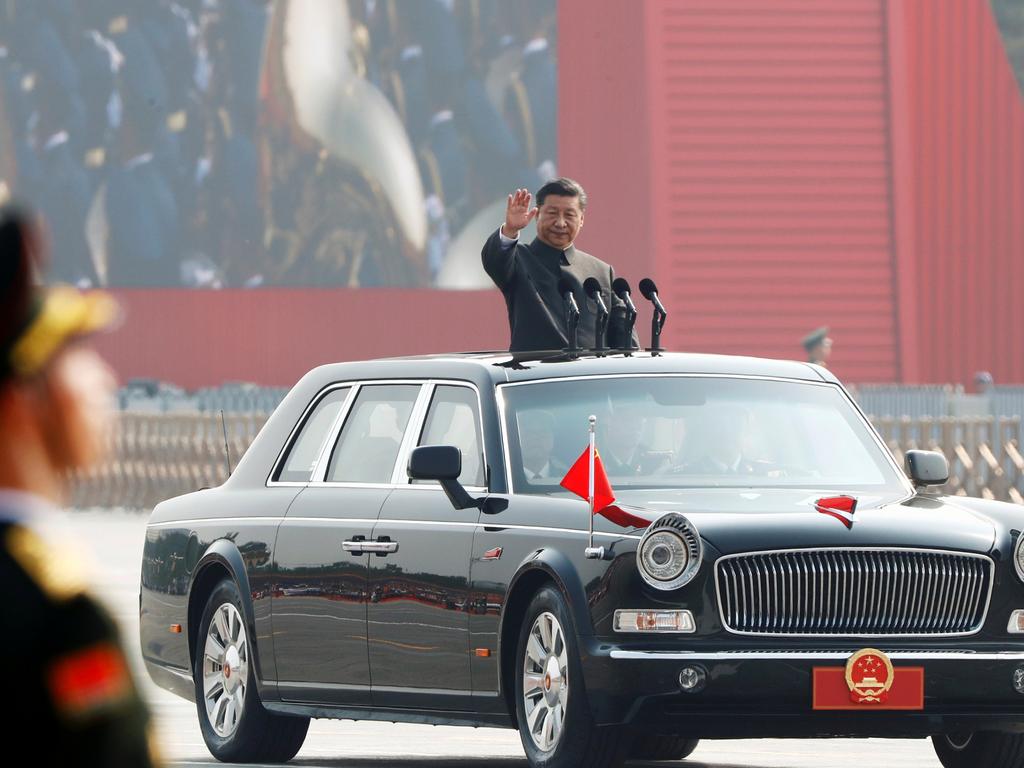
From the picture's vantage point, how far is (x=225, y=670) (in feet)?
30.6

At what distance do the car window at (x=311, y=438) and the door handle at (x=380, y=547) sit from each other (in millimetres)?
734

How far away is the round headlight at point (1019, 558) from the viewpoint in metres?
7.91

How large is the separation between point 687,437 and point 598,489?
82cm

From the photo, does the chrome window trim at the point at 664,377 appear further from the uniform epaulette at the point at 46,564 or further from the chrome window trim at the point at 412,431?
the uniform epaulette at the point at 46,564

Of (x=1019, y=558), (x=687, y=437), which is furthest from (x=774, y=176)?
(x=1019, y=558)

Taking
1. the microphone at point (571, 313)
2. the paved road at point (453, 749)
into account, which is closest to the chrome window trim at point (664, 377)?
the microphone at point (571, 313)

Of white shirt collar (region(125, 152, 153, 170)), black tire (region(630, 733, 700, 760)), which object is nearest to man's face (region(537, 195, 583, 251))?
Answer: black tire (region(630, 733, 700, 760))

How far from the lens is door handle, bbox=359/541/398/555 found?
8555 millimetres

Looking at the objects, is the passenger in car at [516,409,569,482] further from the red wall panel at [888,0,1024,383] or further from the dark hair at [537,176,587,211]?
the red wall panel at [888,0,1024,383]

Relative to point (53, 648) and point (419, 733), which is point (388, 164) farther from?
point (53, 648)

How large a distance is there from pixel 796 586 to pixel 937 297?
105 ft

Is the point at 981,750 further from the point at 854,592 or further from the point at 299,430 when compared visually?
the point at 299,430

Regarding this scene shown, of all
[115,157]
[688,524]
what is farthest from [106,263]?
[688,524]

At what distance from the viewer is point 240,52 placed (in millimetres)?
43281
